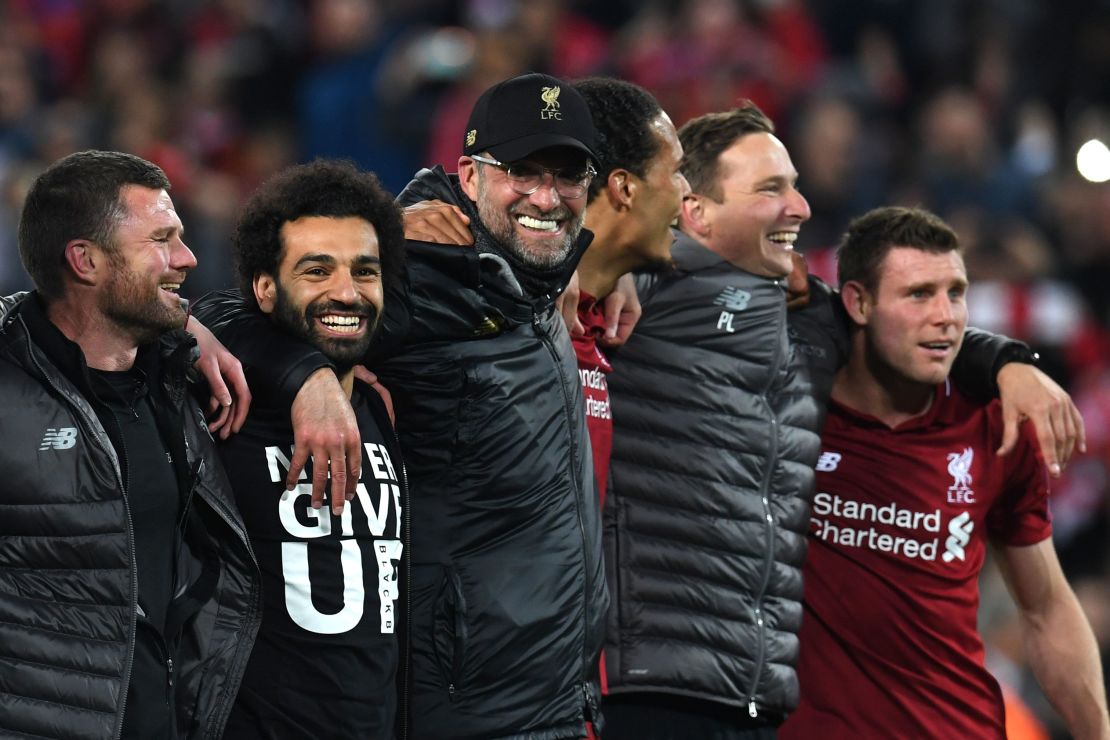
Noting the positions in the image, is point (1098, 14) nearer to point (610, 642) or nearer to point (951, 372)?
point (951, 372)

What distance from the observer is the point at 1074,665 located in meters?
4.76

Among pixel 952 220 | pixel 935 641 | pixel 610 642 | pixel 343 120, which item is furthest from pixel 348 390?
pixel 343 120

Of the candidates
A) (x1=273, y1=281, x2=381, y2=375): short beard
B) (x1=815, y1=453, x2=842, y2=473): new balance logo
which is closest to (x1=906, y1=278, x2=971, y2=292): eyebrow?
(x1=815, y1=453, x2=842, y2=473): new balance logo

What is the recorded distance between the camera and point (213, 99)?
9664mm

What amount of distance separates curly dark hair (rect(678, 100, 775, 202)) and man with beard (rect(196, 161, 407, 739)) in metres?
1.12

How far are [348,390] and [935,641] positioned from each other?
178 cm

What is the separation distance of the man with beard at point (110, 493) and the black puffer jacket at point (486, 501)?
0.31 meters

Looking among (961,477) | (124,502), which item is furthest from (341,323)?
(961,477)

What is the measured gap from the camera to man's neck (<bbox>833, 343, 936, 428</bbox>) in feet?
15.5

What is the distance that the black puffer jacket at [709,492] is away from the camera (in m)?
4.22

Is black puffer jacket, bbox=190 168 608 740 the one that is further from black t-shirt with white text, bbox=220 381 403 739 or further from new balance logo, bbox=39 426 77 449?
new balance logo, bbox=39 426 77 449

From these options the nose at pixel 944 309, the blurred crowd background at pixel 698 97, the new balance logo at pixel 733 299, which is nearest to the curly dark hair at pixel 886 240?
the nose at pixel 944 309

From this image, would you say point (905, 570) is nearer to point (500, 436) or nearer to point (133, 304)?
point (500, 436)

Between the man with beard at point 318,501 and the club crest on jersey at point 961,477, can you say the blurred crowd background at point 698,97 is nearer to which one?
the club crest on jersey at point 961,477
